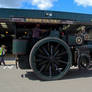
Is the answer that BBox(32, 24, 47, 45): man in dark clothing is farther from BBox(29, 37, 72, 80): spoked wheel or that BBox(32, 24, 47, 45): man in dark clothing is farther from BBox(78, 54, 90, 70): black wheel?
BBox(78, 54, 90, 70): black wheel

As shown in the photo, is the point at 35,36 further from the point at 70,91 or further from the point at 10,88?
the point at 70,91

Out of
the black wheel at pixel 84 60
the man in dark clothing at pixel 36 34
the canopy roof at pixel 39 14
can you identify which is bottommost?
the black wheel at pixel 84 60

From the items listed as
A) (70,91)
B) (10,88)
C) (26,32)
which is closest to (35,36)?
(26,32)

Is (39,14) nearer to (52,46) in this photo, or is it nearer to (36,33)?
(36,33)

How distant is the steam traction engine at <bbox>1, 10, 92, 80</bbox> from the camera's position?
207 inches

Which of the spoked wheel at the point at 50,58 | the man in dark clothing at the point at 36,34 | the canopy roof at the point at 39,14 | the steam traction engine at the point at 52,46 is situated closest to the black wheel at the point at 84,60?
the steam traction engine at the point at 52,46

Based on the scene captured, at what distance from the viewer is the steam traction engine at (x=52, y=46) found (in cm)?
526

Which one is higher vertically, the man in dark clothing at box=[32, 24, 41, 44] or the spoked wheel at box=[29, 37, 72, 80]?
the man in dark clothing at box=[32, 24, 41, 44]

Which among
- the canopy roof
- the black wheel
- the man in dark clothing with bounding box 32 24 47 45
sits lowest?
the black wheel

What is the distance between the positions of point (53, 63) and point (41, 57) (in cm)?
49

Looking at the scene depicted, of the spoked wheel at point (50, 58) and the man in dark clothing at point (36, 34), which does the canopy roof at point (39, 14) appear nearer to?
the man in dark clothing at point (36, 34)

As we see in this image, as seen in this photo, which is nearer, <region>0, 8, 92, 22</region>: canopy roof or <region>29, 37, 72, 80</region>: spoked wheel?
<region>29, 37, 72, 80</region>: spoked wheel

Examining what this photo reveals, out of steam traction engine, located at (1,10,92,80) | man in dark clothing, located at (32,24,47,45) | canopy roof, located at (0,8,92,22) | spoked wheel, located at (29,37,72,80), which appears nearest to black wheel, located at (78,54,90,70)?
steam traction engine, located at (1,10,92,80)

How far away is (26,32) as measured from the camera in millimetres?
5965
